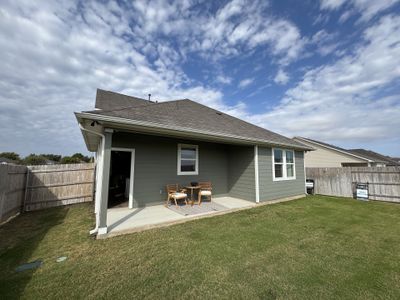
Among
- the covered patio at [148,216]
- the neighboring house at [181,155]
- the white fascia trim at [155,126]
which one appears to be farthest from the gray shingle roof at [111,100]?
the covered patio at [148,216]

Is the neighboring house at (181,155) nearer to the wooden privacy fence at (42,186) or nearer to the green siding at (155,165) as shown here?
the green siding at (155,165)

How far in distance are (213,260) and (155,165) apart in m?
4.38

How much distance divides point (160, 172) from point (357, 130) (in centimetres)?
3405

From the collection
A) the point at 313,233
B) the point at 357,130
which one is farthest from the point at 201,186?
the point at 357,130

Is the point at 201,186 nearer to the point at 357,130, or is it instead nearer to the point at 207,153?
the point at 207,153

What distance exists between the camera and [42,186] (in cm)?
722

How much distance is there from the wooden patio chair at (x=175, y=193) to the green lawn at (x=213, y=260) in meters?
1.53

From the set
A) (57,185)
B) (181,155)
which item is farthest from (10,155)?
(181,155)

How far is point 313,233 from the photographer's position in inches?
167

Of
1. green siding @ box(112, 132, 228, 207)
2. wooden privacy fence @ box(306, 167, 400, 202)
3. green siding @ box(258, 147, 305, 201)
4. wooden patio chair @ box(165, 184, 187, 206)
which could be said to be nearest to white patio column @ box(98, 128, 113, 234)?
green siding @ box(112, 132, 228, 207)

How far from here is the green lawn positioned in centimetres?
227

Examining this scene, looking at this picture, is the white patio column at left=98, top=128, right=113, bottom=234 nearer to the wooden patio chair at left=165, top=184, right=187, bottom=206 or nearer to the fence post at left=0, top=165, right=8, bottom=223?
the wooden patio chair at left=165, top=184, right=187, bottom=206

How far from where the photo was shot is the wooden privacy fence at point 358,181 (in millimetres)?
8071

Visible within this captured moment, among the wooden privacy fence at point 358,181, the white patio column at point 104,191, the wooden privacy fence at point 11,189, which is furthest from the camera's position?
the wooden privacy fence at point 358,181
